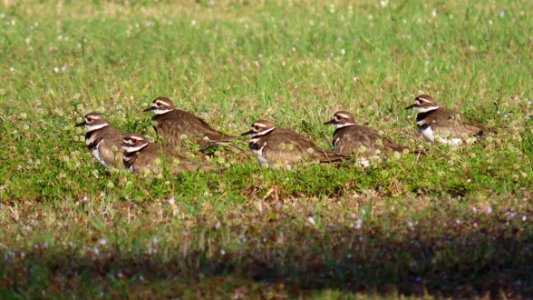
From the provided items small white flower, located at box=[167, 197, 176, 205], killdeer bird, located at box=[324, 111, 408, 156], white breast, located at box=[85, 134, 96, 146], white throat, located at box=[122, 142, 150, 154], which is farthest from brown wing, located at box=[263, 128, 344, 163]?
white breast, located at box=[85, 134, 96, 146]

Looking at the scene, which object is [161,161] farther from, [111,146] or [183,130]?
[183,130]

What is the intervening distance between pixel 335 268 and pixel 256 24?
11954mm

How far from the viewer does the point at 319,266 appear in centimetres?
761

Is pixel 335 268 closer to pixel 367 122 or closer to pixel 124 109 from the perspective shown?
pixel 367 122

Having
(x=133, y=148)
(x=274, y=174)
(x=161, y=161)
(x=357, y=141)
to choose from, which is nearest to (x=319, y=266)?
(x=274, y=174)

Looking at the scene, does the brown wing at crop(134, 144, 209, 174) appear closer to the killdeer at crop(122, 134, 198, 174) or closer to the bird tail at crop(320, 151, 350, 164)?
the killdeer at crop(122, 134, 198, 174)

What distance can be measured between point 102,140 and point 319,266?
448 cm

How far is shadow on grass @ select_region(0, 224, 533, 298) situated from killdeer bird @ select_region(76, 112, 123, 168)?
121 inches

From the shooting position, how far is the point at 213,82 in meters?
15.3

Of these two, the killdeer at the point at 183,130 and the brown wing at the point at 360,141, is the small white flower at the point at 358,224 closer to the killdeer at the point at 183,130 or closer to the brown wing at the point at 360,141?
the brown wing at the point at 360,141

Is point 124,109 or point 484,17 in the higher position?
point 484,17

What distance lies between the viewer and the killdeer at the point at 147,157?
1042cm

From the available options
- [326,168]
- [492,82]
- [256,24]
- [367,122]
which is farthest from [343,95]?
[256,24]

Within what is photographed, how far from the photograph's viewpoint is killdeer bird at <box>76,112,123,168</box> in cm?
1112
